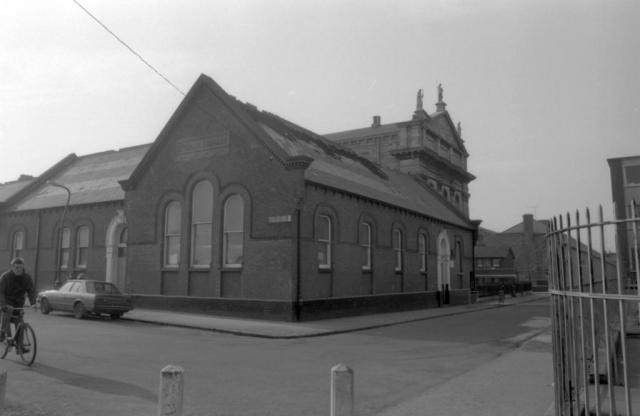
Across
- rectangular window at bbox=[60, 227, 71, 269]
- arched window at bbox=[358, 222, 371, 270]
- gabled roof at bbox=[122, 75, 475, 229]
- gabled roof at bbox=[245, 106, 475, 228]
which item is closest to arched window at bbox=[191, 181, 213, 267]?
gabled roof at bbox=[122, 75, 475, 229]

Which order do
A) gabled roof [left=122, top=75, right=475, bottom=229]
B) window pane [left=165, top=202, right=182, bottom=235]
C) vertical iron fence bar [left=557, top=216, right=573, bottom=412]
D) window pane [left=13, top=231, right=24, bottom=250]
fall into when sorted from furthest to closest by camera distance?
window pane [left=13, top=231, right=24, bottom=250]
window pane [left=165, top=202, right=182, bottom=235]
gabled roof [left=122, top=75, right=475, bottom=229]
vertical iron fence bar [left=557, top=216, right=573, bottom=412]

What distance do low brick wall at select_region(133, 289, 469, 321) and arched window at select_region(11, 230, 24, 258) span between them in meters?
13.2

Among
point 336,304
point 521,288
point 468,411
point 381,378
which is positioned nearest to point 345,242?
point 336,304

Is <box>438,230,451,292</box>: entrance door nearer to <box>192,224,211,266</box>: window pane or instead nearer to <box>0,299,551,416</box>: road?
<box>0,299,551,416</box>: road

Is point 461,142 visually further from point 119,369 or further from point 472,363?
point 119,369

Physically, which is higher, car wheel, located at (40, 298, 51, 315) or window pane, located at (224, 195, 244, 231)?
window pane, located at (224, 195, 244, 231)

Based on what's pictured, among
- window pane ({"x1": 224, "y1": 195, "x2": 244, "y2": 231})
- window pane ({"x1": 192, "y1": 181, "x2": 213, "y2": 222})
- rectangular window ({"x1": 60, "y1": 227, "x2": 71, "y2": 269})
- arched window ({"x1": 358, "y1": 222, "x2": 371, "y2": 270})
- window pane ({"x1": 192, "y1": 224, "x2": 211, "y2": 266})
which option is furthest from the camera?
rectangular window ({"x1": 60, "y1": 227, "x2": 71, "y2": 269})

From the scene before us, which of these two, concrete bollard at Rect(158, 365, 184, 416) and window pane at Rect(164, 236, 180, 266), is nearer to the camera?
concrete bollard at Rect(158, 365, 184, 416)

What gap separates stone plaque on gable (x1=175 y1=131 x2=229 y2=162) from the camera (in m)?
22.5

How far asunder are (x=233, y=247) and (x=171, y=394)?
57.0ft

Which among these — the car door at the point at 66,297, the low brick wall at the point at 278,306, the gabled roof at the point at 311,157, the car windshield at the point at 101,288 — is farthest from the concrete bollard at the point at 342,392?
the car door at the point at 66,297

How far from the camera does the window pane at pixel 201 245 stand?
22.7 metres

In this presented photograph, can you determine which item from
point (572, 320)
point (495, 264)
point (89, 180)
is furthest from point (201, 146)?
point (495, 264)

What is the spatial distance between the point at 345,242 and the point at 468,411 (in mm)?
16346
